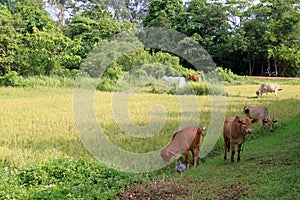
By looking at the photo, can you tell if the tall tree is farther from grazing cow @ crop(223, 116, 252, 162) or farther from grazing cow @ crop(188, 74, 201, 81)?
grazing cow @ crop(223, 116, 252, 162)

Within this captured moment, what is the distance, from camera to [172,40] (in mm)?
13180

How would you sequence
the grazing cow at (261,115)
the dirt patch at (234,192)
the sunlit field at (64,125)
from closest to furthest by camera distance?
the dirt patch at (234,192) < the sunlit field at (64,125) < the grazing cow at (261,115)

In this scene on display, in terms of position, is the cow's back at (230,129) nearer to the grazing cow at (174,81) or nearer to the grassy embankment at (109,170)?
the grassy embankment at (109,170)

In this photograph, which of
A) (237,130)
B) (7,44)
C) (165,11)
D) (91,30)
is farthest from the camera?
(165,11)

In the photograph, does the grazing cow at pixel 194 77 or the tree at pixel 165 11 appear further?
the tree at pixel 165 11

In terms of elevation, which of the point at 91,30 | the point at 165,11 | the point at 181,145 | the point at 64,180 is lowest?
the point at 64,180

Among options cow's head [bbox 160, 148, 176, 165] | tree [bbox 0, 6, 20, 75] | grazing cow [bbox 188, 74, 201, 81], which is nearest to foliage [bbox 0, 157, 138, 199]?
cow's head [bbox 160, 148, 176, 165]

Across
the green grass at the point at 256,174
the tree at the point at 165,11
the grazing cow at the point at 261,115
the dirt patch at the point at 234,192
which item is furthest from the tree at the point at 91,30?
the dirt patch at the point at 234,192

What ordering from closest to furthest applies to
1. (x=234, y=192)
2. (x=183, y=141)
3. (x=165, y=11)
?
1. (x=234, y=192)
2. (x=183, y=141)
3. (x=165, y=11)

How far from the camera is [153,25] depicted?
119 ft

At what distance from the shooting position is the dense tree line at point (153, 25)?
912 inches

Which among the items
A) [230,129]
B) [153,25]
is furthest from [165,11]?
[230,129]

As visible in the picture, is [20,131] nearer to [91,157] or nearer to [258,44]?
[91,157]

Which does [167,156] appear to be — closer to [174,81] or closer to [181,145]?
[181,145]
